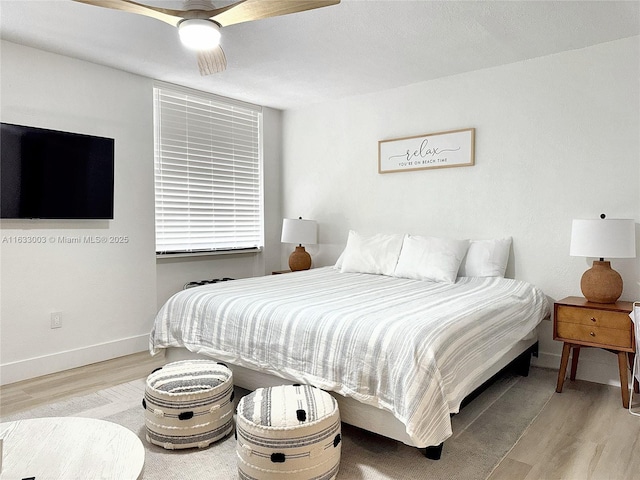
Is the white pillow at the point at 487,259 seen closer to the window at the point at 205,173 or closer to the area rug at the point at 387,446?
the area rug at the point at 387,446

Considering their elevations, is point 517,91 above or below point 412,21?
below

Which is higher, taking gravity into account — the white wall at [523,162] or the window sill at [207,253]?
the white wall at [523,162]

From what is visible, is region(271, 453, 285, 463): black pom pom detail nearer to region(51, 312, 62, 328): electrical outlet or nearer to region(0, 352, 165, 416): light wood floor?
region(0, 352, 165, 416): light wood floor

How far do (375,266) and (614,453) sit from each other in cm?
212

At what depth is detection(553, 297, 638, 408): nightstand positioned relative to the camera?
2.74m

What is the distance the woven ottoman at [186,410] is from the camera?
86.5 inches

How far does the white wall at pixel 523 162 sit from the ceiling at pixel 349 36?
196 mm

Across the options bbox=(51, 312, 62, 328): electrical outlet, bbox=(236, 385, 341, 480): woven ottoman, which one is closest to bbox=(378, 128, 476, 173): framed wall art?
bbox=(236, 385, 341, 480): woven ottoman

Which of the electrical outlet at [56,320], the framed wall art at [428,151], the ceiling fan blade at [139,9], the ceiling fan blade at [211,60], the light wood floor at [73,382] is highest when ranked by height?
the ceiling fan blade at [139,9]

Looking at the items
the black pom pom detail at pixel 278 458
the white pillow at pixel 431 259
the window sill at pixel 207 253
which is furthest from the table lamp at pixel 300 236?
the black pom pom detail at pixel 278 458

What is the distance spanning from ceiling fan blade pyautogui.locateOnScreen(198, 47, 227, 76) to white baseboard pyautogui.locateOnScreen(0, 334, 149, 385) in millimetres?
2443

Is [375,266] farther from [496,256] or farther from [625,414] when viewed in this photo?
[625,414]

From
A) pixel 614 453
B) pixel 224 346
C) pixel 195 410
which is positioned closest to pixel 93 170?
pixel 224 346

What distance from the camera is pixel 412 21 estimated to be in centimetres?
284
